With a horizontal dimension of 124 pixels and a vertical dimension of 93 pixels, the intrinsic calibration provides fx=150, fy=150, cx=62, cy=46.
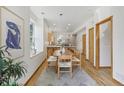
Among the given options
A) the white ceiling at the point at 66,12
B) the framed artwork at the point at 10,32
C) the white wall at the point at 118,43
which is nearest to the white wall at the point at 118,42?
the white wall at the point at 118,43

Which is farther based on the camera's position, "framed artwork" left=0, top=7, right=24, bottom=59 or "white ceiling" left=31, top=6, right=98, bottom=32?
"white ceiling" left=31, top=6, right=98, bottom=32

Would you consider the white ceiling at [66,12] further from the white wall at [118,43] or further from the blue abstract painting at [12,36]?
the blue abstract painting at [12,36]

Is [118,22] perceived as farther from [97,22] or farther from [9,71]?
[9,71]

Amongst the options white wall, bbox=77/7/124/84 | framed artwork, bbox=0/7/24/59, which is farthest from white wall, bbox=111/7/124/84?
framed artwork, bbox=0/7/24/59

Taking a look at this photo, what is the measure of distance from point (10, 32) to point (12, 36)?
0.12 meters

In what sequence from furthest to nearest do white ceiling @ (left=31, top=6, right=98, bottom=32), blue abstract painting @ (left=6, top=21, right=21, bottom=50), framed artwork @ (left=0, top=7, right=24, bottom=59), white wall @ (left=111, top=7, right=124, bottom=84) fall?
white ceiling @ (left=31, top=6, right=98, bottom=32) → white wall @ (left=111, top=7, right=124, bottom=84) → blue abstract painting @ (left=6, top=21, right=21, bottom=50) → framed artwork @ (left=0, top=7, right=24, bottom=59)

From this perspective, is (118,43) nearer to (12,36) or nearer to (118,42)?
(118,42)

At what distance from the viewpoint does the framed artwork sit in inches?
96.7

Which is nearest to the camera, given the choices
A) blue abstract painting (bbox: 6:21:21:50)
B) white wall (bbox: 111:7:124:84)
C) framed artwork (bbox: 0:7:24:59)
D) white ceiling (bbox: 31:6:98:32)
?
framed artwork (bbox: 0:7:24:59)

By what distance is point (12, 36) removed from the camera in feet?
9.62

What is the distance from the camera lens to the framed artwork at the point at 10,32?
8.06 feet

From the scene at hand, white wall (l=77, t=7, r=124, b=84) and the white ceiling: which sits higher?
the white ceiling

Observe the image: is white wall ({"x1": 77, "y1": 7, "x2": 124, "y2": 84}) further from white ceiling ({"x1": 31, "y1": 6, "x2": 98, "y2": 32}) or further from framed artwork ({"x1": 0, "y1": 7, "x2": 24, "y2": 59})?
framed artwork ({"x1": 0, "y1": 7, "x2": 24, "y2": 59})

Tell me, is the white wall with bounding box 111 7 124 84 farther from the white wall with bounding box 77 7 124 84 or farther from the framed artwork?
the framed artwork
